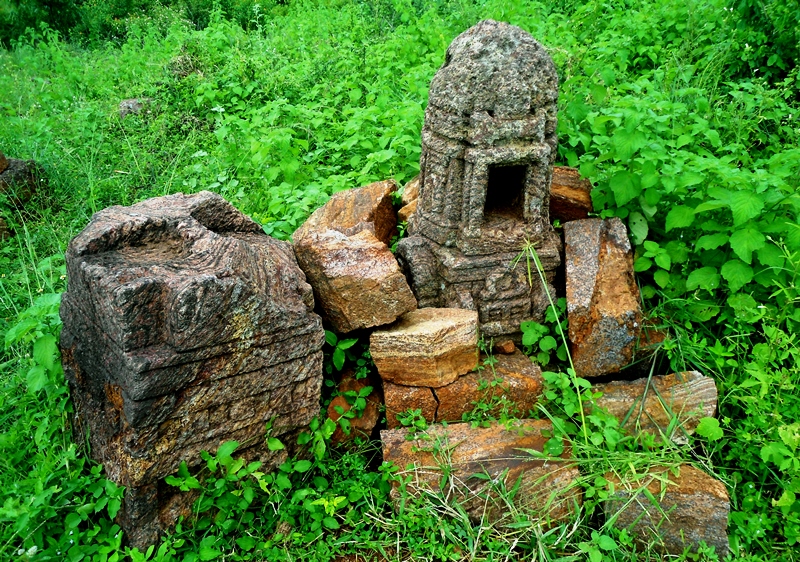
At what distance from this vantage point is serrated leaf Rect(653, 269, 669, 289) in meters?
3.60

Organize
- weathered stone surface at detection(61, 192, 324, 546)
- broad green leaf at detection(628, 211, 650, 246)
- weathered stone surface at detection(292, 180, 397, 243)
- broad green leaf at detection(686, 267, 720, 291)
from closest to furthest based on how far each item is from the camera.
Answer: weathered stone surface at detection(61, 192, 324, 546) < broad green leaf at detection(686, 267, 720, 291) < broad green leaf at detection(628, 211, 650, 246) < weathered stone surface at detection(292, 180, 397, 243)

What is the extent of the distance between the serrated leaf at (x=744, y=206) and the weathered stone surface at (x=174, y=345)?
87.5 inches

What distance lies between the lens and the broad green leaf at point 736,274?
3354 mm

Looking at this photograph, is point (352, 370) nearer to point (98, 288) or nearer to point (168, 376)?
point (168, 376)

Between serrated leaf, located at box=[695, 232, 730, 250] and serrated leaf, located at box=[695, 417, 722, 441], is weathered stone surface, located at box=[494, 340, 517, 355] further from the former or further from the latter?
serrated leaf, located at box=[695, 232, 730, 250]

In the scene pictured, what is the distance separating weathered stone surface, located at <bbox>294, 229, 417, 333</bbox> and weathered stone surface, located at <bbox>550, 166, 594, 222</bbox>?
1.22 m

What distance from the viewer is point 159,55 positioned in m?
8.28

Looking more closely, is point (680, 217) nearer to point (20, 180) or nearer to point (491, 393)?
point (491, 393)

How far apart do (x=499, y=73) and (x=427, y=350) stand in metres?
1.44

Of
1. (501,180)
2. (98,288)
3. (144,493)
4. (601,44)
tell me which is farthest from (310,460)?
(601,44)

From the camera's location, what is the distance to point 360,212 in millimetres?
4152

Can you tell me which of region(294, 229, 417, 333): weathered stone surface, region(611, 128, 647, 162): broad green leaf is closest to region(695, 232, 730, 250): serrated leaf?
region(611, 128, 647, 162): broad green leaf

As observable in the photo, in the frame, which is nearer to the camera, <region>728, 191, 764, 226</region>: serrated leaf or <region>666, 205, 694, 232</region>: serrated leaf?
<region>728, 191, 764, 226</region>: serrated leaf

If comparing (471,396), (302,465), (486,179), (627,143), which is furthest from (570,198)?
(302,465)
